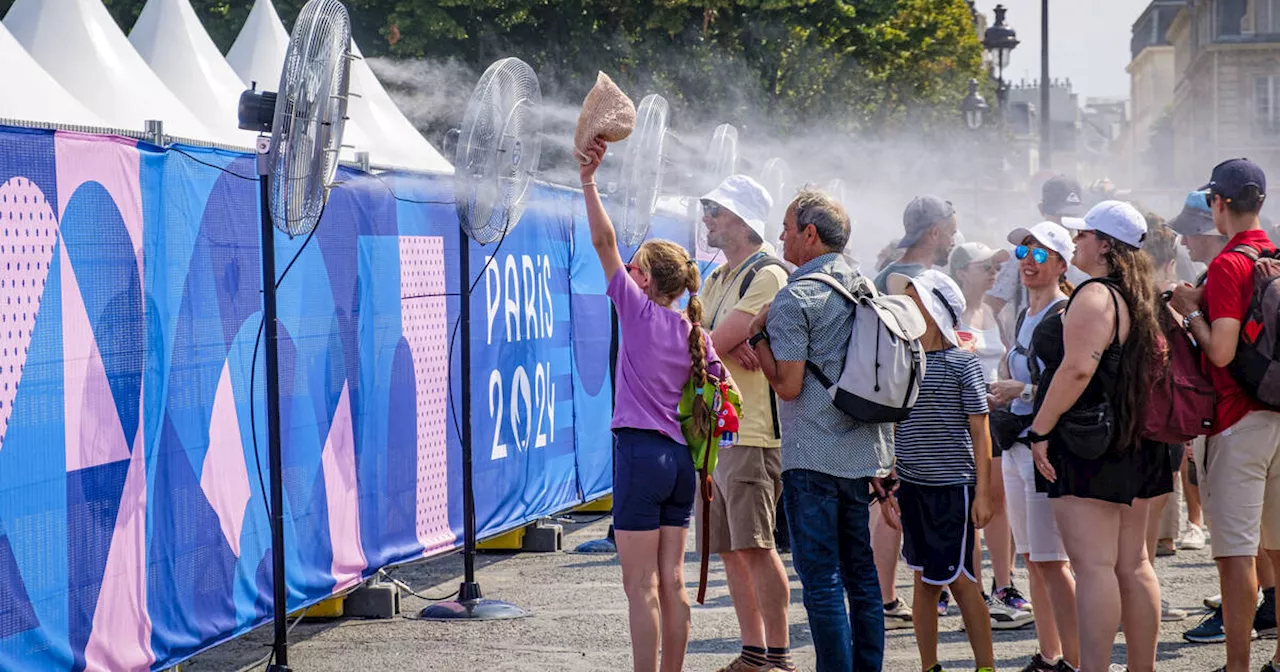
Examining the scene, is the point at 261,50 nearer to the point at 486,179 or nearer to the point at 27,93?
the point at 27,93

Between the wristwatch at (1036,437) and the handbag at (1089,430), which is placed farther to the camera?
the wristwatch at (1036,437)

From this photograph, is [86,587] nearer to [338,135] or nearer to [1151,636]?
[338,135]

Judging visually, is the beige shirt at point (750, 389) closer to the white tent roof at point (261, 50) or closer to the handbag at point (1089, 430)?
the handbag at point (1089, 430)

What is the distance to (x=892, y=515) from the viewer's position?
6.08 meters

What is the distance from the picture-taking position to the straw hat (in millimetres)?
5727

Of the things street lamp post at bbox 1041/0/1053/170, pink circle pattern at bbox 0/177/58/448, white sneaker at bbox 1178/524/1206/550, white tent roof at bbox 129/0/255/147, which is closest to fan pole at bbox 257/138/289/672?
pink circle pattern at bbox 0/177/58/448

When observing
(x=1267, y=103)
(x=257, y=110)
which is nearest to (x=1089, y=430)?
(x=257, y=110)

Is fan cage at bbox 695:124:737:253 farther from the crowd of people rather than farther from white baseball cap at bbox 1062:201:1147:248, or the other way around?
white baseball cap at bbox 1062:201:1147:248

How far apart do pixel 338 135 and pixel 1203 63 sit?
90.2m

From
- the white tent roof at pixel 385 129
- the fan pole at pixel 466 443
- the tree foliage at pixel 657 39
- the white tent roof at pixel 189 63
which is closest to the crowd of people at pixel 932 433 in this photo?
the fan pole at pixel 466 443

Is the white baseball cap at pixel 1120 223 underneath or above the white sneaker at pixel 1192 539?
above

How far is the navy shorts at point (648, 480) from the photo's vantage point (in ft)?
18.9

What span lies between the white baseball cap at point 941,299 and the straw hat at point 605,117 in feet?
4.30

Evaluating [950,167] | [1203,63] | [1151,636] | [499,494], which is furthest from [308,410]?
[1203,63]
